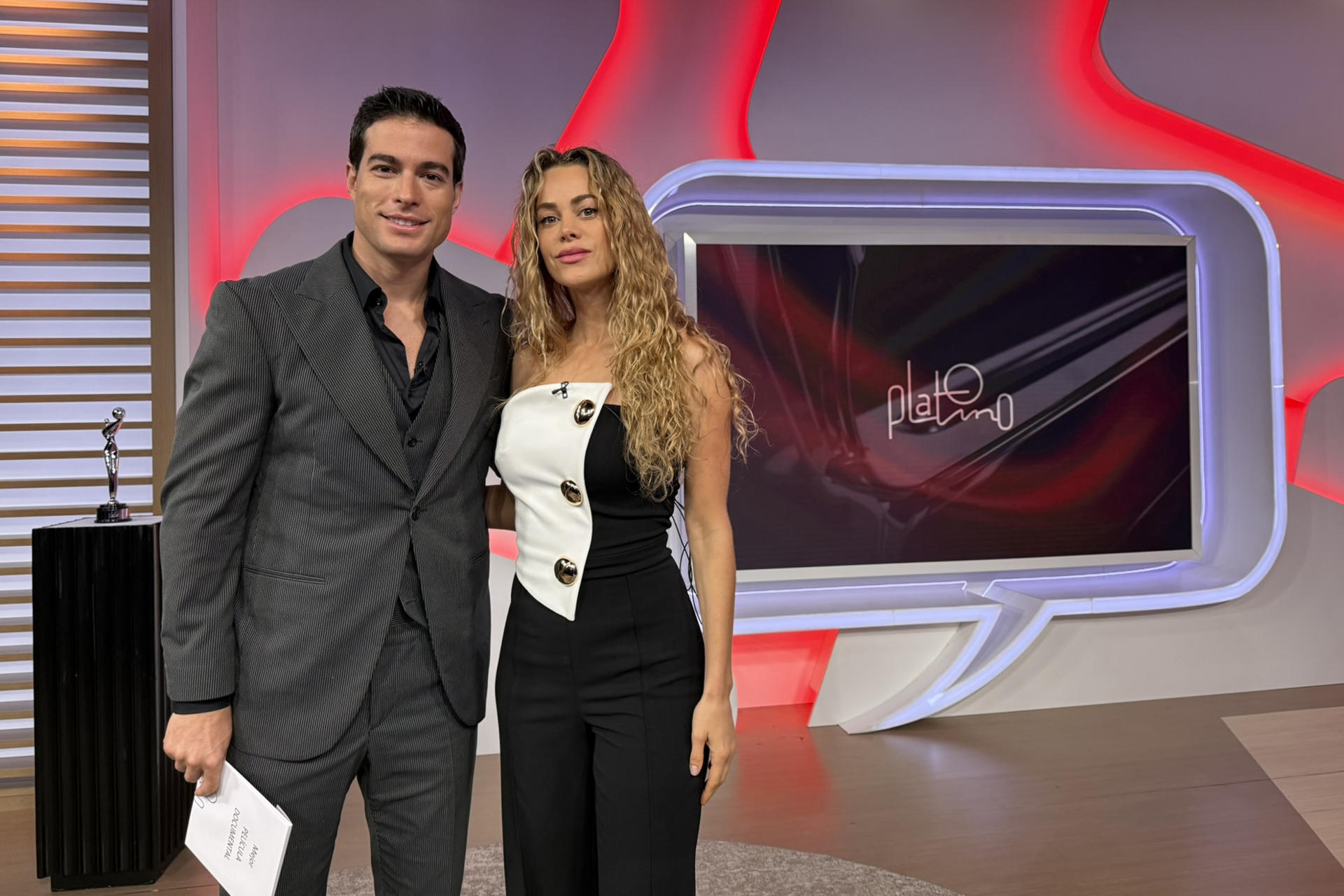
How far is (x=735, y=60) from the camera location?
4.04m

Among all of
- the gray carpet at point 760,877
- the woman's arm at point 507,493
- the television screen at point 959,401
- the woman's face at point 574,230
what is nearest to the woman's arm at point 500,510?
the woman's arm at point 507,493

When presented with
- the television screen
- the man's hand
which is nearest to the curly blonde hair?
the man's hand

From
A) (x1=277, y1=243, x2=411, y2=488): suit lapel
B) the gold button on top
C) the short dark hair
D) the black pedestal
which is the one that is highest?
the short dark hair

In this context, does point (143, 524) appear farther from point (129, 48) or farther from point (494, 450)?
point (129, 48)

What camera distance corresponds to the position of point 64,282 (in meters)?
3.48

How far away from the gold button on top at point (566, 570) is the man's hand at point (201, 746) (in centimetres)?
58

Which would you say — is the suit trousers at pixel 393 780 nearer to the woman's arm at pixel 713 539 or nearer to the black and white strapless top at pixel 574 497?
the black and white strapless top at pixel 574 497

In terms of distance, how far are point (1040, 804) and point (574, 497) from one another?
2465 millimetres

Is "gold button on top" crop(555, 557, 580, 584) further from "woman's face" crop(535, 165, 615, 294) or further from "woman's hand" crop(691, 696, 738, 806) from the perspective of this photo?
"woman's face" crop(535, 165, 615, 294)

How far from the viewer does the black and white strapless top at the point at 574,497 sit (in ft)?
5.28

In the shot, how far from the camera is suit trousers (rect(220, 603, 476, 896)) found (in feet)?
5.04

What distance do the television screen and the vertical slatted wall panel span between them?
2.19 m

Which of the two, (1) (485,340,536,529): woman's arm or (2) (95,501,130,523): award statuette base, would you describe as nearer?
(1) (485,340,536,529): woman's arm

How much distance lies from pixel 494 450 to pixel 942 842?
2107mm
